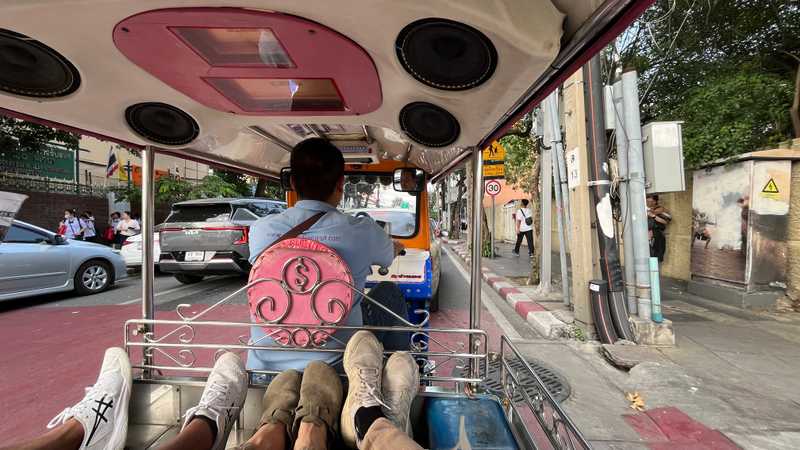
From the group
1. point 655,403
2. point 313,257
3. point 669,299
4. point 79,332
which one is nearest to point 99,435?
point 313,257

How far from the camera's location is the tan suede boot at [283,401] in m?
1.22

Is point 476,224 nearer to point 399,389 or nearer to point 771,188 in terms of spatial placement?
point 399,389

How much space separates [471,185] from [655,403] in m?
2.60

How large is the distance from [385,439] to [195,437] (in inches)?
21.5

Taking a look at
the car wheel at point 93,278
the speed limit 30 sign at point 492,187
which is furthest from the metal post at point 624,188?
the car wheel at point 93,278

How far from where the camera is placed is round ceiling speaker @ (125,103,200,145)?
6.19 feet

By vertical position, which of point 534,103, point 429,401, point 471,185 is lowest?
point 429,401

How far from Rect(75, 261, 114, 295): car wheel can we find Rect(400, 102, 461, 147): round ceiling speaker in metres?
7.86

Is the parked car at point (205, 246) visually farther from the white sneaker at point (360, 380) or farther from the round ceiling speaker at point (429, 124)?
the white sneaker at point (360, 380)

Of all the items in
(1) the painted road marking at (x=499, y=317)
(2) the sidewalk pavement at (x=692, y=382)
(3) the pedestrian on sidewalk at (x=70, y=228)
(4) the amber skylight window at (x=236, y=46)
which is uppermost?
(4) the amber skylight window at (x=236, y=46)

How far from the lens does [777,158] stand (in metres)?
6.04

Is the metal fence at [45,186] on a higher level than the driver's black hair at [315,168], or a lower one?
higher

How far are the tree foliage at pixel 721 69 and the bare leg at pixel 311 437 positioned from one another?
6.06 m

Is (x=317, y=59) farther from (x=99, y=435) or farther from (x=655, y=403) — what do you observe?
(x=655, y=403)
